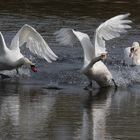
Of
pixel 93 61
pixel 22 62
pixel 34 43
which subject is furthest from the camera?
pixel 34 43

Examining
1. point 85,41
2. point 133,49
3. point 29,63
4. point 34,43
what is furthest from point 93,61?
point 133,49

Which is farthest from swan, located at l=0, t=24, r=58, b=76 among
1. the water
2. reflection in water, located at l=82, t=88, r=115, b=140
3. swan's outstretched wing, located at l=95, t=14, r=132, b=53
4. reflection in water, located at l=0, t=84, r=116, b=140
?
reflection in water, located at l=82, t=88, r=115, b=140

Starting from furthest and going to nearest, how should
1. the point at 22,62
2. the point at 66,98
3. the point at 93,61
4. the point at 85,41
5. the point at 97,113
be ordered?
the point at 22,62 → the point at 85,41 → the point at 93,61 → the point at 66,98 → the point at 97,113

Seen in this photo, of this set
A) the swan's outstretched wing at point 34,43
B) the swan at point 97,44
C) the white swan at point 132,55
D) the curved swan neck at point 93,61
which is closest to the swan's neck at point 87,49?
the swan at point 97,44

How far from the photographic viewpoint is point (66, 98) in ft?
45.8

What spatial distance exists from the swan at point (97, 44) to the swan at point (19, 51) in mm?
476

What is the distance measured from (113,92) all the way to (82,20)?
34.5 ft

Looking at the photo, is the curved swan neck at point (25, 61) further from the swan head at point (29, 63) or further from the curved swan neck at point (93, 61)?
the curved swan neck at point (93, 61)

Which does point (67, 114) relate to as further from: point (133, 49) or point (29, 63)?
point (133, 49)

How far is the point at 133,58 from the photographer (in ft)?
65.5

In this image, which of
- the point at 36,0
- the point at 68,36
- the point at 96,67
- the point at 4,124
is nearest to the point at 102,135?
the point at 4,124

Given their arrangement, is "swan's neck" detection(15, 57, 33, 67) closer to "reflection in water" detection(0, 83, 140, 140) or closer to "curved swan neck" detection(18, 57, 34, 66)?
"curved swan neck" detection(18, 57, 34, 66)

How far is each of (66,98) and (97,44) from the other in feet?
9.97

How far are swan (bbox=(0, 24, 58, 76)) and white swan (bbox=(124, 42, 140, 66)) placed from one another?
2.44 metres
